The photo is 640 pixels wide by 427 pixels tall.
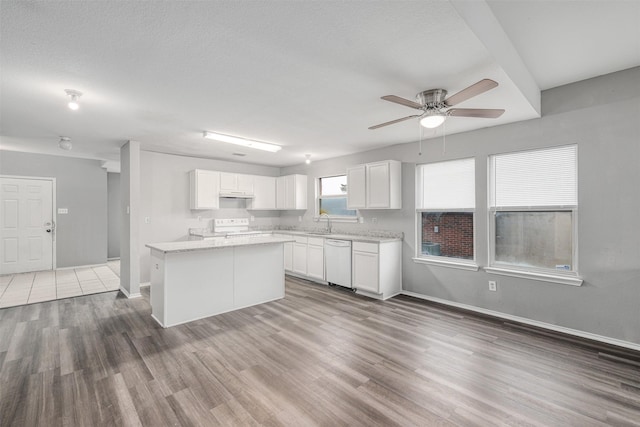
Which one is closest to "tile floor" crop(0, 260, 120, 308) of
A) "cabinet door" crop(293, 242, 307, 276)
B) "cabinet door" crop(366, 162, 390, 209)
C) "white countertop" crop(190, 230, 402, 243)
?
"white countertop" crop(190, 230, 402, 243)

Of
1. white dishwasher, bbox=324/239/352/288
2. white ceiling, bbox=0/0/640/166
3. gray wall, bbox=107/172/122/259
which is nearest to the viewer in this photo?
white ceiling, bbox=0/0/640/166

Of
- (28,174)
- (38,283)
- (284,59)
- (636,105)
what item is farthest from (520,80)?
(28,174)

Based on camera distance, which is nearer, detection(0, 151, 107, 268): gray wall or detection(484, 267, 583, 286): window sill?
detection(484, 267, 583, 286): window sill

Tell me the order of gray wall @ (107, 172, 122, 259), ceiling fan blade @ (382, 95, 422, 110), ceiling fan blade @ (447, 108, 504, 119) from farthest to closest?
gray wall @ (107, 172, 122, 259), ceiling fan blade @ (447, 108, 504, 119), ceiling fan blade @ (382, 95, 422, 110)

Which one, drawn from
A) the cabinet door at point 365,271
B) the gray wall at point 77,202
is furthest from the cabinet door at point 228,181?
the gray wall at point 77,202

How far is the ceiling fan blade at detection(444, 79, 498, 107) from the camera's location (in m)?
2.04

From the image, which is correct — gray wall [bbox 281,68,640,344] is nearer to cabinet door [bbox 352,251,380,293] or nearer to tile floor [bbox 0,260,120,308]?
cabinet door [bbox 352,251,380,293]

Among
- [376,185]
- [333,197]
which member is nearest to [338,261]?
[376,185]

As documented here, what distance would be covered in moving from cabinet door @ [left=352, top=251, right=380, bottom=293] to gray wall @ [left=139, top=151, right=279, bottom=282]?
3245mm

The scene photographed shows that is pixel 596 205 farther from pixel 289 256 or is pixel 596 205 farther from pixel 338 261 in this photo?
pixel 289 256

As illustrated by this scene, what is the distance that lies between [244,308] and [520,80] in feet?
13.5

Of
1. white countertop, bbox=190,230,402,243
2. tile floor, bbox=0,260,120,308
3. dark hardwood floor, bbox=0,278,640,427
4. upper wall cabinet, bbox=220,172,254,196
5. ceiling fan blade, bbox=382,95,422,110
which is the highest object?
ceiling fan blade, bbox=382,95,422,110

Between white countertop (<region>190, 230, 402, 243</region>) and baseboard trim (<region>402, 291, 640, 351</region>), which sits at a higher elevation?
white countertop (<region>190, 230, 402, 243</region>)

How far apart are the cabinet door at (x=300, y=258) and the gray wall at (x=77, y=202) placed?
486 cm
